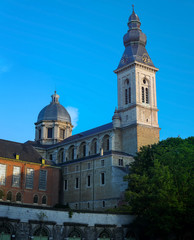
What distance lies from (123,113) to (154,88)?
8094mm

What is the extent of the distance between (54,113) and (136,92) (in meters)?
27.0

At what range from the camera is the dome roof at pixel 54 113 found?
85688 millimetres

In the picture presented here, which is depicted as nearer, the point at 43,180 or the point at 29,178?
the point at 29,178

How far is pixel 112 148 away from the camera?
62344 millimetres

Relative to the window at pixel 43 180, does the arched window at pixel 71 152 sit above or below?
above

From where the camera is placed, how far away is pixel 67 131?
283 ft

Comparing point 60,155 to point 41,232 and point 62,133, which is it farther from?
point 41,232

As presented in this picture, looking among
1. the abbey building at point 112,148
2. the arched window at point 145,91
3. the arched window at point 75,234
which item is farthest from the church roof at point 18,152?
the arched window at point 75,234

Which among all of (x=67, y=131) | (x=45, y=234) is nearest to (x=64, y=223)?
(x=45, y=234)

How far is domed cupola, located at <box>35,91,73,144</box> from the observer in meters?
84.1

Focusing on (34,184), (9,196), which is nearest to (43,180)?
(34,184)

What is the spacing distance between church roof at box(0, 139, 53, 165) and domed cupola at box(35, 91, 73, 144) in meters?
20.8

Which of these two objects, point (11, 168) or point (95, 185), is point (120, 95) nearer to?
point (95, 185)

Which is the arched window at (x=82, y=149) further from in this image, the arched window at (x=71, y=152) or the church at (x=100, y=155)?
the arched window at (x=71, y=152)
